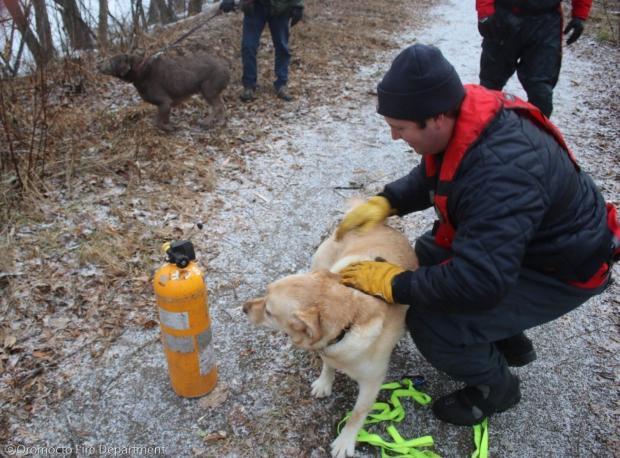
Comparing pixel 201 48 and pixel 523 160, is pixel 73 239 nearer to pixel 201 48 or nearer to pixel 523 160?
pixel 523 160

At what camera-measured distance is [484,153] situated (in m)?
1.92

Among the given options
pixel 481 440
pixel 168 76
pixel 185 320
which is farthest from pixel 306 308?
pixel 168 76

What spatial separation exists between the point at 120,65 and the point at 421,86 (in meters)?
4.89

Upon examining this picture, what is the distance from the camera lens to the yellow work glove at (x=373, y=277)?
223 cm

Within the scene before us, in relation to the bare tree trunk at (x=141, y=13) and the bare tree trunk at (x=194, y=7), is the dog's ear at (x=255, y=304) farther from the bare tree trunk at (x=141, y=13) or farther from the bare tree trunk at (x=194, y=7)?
the bare tree trunk at (x=194, y=7)

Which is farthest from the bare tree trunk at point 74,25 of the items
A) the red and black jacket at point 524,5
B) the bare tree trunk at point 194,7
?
the red and black jacket at point 524,5

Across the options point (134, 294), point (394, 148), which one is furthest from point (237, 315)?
point (394, 148)

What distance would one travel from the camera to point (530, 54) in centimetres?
487

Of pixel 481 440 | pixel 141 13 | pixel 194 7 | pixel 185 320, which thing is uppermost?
pixel 194 7

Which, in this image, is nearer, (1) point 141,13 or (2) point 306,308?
(2) point 306,308

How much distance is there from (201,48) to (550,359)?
27.0 ft

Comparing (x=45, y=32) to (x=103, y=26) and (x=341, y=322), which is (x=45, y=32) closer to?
(x=103, y=26)

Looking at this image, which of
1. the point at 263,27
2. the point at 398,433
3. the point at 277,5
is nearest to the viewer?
the point at 398,433

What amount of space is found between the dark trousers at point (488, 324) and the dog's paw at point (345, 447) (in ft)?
2.09
